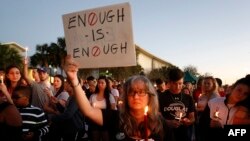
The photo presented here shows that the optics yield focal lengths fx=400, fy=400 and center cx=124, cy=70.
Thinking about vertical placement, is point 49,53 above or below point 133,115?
above

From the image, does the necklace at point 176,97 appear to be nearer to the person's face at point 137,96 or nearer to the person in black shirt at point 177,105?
the person in black shirt at point 177,105

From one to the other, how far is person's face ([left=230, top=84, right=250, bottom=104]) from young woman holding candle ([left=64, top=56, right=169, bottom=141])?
149cm

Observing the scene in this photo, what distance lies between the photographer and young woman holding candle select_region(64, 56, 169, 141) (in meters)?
3.03

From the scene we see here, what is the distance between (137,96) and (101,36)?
211 cm

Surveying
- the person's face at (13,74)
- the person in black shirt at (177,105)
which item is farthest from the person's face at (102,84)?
the person in black shirt at (177,105)

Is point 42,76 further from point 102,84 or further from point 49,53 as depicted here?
point 49,53

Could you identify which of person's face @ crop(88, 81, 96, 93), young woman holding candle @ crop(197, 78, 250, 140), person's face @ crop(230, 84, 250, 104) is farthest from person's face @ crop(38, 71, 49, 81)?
person's face @ crop(230, 84, 250, 104)

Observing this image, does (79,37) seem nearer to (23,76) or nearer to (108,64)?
(108,64)

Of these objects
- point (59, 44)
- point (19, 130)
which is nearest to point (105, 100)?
point (19, 130)

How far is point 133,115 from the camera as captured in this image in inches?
123

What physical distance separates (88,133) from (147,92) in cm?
397

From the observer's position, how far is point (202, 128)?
4.81m

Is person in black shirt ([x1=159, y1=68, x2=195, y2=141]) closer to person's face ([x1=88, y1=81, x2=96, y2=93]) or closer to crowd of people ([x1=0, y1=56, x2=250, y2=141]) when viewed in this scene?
crowd of people ([x1=0, y1=56, x2=250, y2=141])

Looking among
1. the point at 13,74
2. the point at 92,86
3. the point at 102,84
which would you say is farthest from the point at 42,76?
the point at 13,74
